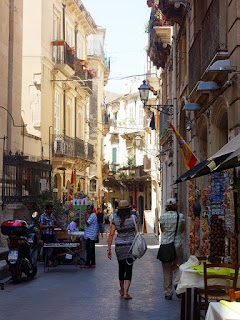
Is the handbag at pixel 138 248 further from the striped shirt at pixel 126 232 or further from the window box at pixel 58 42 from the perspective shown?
the window box at pixel 58 42

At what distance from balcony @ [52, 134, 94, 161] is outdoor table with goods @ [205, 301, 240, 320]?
76.8 ft

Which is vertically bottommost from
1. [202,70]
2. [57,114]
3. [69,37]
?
[202,70]

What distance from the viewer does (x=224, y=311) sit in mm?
4723

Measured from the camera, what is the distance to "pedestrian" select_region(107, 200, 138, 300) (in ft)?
33.7

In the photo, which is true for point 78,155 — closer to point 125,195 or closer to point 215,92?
point 215,92

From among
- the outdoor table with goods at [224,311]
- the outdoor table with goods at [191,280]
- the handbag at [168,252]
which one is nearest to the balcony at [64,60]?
the handbag at [168,252]

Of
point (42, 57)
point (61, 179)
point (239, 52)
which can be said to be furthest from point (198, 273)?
point (61, 179)

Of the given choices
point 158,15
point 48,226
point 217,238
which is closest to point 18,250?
point 48,226

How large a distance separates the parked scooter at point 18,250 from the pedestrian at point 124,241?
2561mm

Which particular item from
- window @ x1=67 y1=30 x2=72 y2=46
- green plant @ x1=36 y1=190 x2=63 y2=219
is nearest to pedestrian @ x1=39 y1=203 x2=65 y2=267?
green plant @ x1=36 y1=190 x2=63 y2=219

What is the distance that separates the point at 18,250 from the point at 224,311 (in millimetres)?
8039

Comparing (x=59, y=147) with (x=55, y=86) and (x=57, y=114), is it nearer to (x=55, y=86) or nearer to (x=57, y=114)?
(x=57, y=114)

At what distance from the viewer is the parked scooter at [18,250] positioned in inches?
469

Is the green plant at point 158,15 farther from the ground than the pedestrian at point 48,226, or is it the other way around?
the green plant at point 158,15
